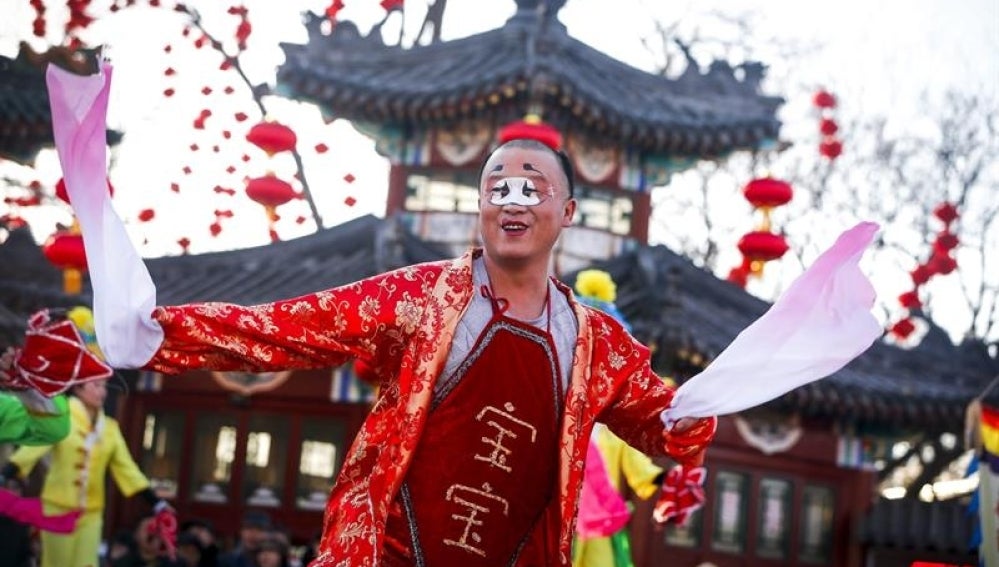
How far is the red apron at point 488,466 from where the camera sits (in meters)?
4.75

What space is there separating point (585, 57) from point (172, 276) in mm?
4822

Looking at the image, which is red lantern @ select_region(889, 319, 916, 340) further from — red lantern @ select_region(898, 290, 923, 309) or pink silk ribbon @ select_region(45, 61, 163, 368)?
pink silk ribbon @ select_region(45, 61, 163, 368)

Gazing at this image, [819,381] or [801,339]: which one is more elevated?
[819,381]

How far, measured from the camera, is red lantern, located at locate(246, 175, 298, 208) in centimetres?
1388

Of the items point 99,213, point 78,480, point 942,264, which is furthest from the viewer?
point 942,264

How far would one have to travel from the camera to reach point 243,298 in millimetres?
17047

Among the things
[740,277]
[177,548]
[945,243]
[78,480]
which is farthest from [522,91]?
[78,480]

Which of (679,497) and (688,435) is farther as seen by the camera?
(679,497)

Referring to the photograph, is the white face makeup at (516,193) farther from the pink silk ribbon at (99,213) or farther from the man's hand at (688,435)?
the pink silk ribbon at (99,213)

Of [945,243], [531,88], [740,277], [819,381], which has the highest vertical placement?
[531,88]

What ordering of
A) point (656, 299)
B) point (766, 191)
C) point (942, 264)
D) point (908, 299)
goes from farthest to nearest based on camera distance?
point (908, 299) < point (942, 264) < point (656, 299) < point (766, 191)

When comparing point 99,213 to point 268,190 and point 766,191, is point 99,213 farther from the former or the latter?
point 766,191

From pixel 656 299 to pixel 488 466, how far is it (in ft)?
37.4

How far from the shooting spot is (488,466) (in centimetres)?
479
